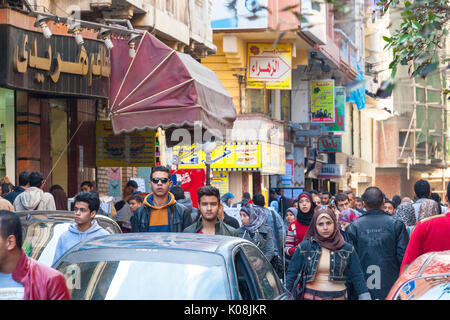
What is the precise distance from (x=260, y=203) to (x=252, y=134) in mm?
13551

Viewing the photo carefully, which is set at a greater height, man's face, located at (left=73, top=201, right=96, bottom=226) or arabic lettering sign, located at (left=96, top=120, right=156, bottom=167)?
arabic lettering sign, located at (left=96, top=120, right=156, bottom=167)

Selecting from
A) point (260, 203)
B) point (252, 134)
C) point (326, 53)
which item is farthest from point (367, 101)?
point (260, 203)

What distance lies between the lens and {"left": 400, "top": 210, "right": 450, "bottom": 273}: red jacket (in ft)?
22.3

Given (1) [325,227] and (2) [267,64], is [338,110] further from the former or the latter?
(1) [325,227]

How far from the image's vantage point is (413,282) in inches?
206

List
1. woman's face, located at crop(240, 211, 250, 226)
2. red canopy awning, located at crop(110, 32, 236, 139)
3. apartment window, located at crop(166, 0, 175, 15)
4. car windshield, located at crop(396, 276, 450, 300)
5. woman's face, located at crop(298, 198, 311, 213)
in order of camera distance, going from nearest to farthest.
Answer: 1. car windshield, located at crop(396, 276, 450, 300)
2. woman's face, located at crop(240, 211, 250, 226)
3. woman's face, located at crop(298, 198, 311, 213)
4. red canopy awning, located at crop(110, 32, 236, 139)
5. apartment window, located at crop(166, 0, 175, 15)

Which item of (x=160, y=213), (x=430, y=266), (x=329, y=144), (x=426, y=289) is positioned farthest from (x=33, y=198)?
(x=329, y=144)

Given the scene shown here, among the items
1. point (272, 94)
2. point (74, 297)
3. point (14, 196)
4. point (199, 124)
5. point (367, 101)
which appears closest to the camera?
point (74, 297)

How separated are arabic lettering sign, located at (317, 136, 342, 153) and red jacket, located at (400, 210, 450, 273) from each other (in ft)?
104

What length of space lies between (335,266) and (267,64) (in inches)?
790

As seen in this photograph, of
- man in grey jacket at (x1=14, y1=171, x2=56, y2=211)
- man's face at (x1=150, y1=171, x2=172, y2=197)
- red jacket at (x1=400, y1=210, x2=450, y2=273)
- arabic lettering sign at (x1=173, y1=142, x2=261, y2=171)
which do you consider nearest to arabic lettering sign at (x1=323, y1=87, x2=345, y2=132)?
arabic lettering sign at (x1=173, y1=142, x2=261, y2=171)

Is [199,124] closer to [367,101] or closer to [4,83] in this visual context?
[4,83]

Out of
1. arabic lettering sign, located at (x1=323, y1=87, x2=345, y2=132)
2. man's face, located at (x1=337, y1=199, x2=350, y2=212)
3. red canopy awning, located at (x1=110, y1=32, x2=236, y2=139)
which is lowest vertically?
man's face, located at (x1=337, y1=199, x2=350, y2=212)

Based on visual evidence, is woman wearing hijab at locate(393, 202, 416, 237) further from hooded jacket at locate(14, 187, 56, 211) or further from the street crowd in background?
hooded jacket at locate(14, 187, 56, 211)
